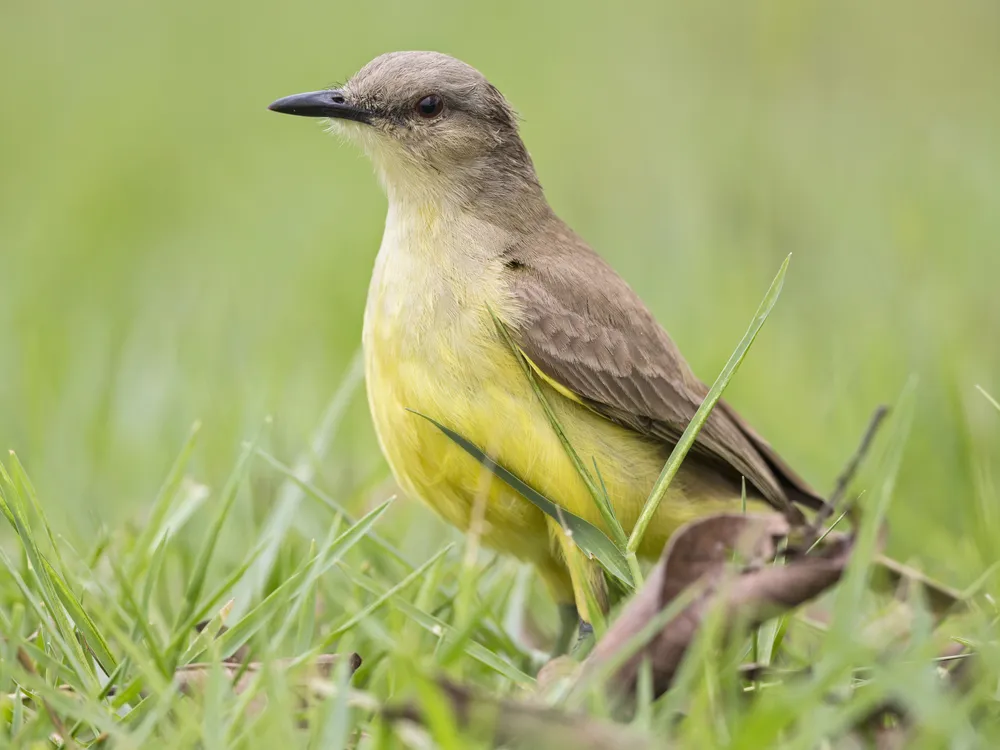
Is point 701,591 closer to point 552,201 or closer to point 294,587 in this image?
point 294,587

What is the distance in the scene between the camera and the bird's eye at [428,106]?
15.7 ft

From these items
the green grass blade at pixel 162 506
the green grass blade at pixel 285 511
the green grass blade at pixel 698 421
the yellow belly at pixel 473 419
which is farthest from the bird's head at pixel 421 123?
the green grass blade at pixel 698 421

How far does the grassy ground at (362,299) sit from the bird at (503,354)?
307 millimetres

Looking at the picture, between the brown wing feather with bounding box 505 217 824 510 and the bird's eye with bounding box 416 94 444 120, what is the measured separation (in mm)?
605

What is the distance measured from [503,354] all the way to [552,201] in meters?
5.75

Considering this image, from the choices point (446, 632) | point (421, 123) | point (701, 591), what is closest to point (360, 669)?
point (446, 632)

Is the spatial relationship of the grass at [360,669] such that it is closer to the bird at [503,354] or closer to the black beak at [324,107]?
the bird at [503,354]

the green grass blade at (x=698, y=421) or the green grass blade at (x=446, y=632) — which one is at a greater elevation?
the green grass blade at (x=698, y=421)

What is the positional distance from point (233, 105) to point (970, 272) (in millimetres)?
6975

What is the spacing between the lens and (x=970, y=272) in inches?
282

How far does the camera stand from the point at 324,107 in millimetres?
4746

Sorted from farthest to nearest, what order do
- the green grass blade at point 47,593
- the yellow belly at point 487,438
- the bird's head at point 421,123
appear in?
the bird's head at point 421,123
the yellow belly at point 487,438
the green grass blade at point 47,593

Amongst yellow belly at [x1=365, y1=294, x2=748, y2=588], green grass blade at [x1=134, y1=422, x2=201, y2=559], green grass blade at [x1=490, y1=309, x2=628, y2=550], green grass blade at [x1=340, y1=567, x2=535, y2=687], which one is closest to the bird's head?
yellow belly at [x1=365, y1=294, x2=748, y2=588]

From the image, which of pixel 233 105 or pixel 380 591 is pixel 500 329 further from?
pixel 233 105
